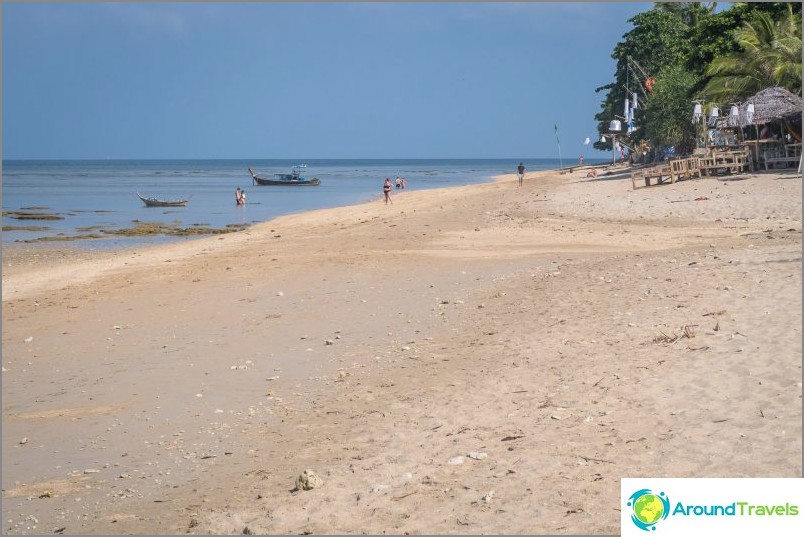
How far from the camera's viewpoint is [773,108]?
31031 mm

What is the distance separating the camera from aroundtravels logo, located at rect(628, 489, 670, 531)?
490 cm

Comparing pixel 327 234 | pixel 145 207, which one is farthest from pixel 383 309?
pixel 145 207

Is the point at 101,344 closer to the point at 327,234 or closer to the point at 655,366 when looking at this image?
the point at 655,366

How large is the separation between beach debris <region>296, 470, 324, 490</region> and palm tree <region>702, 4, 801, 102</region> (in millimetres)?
34191

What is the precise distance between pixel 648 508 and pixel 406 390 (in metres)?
4.20

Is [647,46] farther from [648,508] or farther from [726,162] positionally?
[648,508]

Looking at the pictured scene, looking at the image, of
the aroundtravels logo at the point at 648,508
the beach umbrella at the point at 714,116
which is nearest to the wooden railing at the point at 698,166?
the beach umbrella at the point at 714,116

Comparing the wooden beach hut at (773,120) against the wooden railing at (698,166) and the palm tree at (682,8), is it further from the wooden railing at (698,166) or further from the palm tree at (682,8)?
the palm tree at (682,8)

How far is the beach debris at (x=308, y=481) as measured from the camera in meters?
6.50

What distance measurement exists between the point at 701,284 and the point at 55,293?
12309 mm

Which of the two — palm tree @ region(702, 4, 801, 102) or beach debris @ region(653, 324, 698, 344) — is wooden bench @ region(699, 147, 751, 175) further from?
beach debris @ region(653, 324, 698, 344)

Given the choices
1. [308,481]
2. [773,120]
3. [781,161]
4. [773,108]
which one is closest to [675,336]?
[308,481]

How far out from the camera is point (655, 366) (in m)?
8.28

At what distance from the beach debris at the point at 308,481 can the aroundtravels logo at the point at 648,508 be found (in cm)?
242
